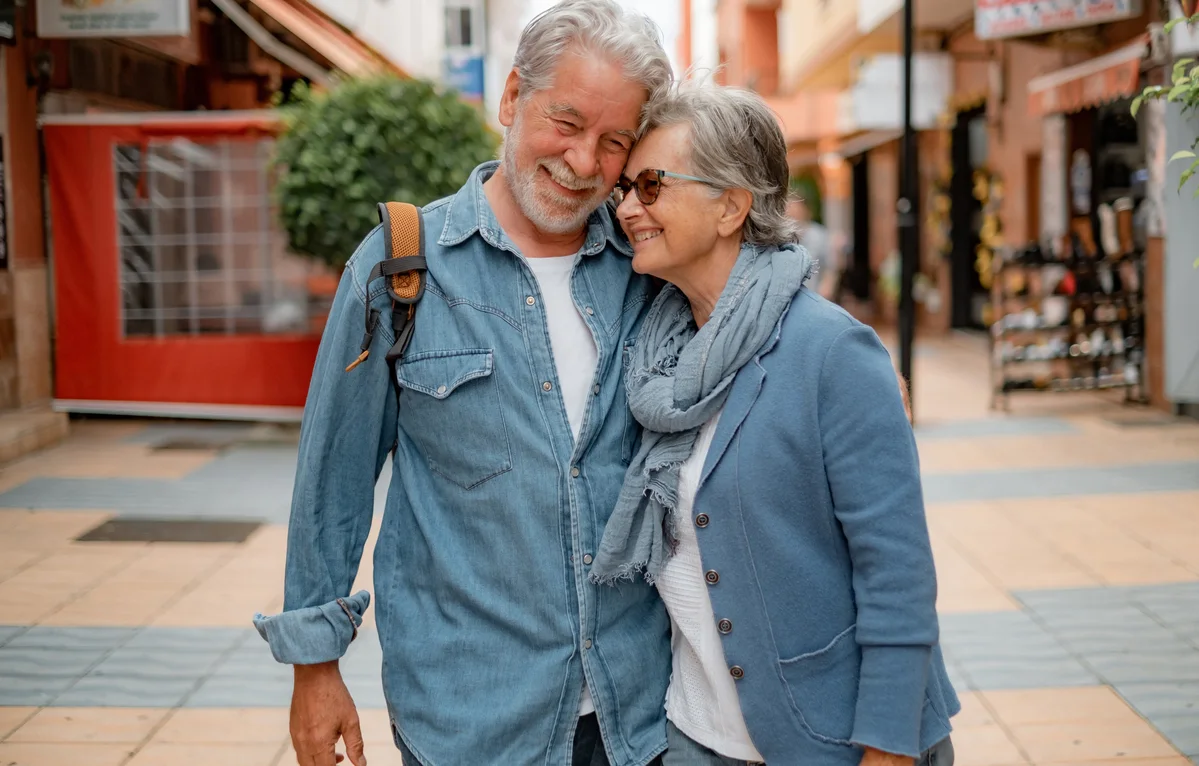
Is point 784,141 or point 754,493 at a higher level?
point 784,141

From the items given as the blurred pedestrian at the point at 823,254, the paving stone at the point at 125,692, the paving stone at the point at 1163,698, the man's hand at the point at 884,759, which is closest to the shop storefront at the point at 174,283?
the blurred pedestrian at the point at 823,254

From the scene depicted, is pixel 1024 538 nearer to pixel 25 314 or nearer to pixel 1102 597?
pixel 1102 597

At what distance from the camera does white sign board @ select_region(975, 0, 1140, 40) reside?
36.1 ft

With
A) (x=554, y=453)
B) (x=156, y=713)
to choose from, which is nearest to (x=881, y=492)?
(x=554, y=453)

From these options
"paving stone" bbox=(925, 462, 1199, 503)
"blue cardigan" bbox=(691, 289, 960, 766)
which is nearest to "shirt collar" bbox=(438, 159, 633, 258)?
"blue cardigan" bbox=(691, 289, 960, 766)

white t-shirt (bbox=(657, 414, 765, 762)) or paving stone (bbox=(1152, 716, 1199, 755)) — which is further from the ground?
white t-shirt (bbox=(657, 414, 765, 762))

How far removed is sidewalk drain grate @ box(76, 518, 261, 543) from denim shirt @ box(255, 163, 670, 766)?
5.02m

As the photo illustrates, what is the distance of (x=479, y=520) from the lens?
227cm

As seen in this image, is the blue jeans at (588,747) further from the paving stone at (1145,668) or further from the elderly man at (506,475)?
the paving stone at (1145,668)

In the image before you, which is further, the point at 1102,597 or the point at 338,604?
the point at 1102,597

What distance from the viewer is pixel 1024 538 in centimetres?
707

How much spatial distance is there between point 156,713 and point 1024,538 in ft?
Result: 14.9

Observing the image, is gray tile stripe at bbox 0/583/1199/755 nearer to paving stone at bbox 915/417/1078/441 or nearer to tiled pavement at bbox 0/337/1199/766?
tiled pavement at bbox 0/337/1199/766

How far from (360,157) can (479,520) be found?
25.3 feet
